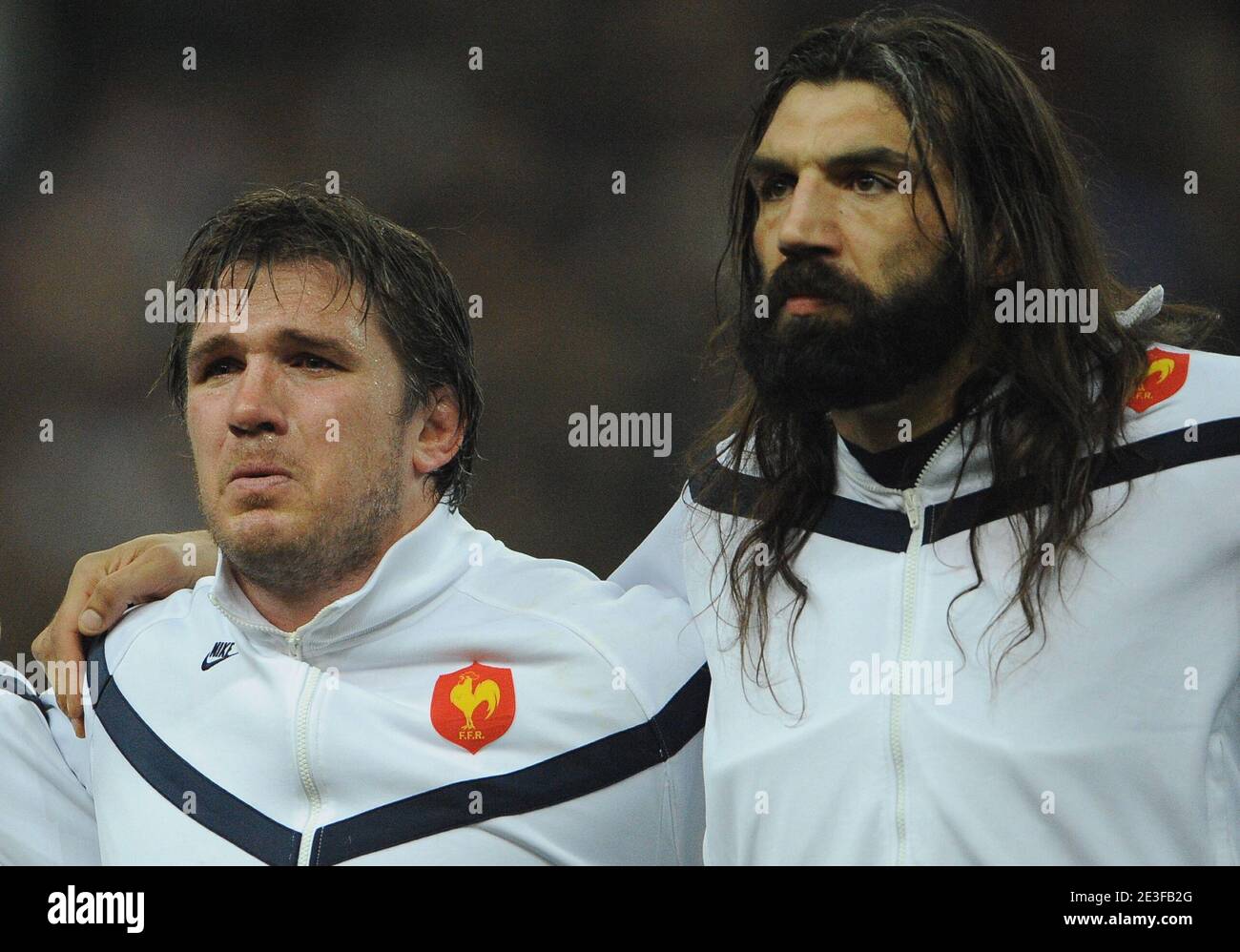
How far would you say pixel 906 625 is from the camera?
2006 millimetres

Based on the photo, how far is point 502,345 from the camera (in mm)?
4328

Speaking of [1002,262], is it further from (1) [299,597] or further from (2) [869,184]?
(1) [299,597]

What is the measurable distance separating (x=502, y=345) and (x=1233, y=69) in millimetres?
1998

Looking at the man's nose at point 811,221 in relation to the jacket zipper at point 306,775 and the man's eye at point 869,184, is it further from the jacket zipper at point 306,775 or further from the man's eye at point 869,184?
the jacket zipper at point 306,775

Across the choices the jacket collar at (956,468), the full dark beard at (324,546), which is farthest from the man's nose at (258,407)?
the jacket collar at (956,468)

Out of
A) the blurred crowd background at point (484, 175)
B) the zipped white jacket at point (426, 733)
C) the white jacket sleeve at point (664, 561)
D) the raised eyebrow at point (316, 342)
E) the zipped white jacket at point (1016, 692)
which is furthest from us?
the blurred crowd background at point (484, 175)

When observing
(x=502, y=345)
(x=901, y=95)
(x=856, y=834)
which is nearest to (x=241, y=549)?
(x=856, y=834)

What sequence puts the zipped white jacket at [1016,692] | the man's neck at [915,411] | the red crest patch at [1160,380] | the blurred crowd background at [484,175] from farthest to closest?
the blurred crowd background at [484,175] → the man's neck at [915,411] → the red crest patch at [1160,380] → the zipped white jacket at [1016,692]

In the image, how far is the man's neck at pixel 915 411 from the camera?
2.13 meters

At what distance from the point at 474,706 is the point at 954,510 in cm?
75

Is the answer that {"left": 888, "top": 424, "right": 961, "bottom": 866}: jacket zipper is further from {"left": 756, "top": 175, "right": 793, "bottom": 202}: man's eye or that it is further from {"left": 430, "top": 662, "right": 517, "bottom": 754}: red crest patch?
{"left": 430, "top": 662, "right": 517, "bottom": 754}: red crest patch

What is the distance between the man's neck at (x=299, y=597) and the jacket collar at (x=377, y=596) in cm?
1

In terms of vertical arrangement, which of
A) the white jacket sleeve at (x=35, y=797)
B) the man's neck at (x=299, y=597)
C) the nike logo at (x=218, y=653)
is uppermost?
the man's neck at (x=299, y=597)

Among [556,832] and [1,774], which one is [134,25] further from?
[556,832]
